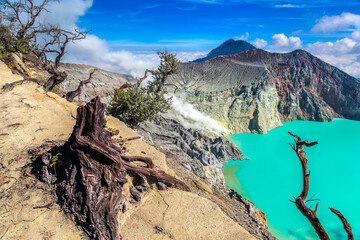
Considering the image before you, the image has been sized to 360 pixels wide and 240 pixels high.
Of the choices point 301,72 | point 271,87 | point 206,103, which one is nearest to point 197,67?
point 206,103

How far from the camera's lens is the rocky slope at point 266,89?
135 ft

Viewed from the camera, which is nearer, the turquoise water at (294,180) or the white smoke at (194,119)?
the turquoise water at (294,180)

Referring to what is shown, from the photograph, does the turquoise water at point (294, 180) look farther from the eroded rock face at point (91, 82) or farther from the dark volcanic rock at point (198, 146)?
the eroded rock face at point (91, 82)

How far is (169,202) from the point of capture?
603 centimetres

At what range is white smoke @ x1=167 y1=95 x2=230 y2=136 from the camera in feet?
116

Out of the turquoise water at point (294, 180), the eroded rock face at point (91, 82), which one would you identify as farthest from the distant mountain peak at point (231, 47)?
the turquoise water at point (294, 180)

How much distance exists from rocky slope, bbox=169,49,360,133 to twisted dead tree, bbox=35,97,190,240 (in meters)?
35.4

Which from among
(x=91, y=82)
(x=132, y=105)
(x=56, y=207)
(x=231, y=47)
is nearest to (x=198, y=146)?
(x=132, y=105)

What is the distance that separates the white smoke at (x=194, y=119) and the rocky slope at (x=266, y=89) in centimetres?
273

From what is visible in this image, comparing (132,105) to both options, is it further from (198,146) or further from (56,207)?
(198,146)

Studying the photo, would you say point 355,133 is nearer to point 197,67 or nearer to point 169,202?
point 197,67

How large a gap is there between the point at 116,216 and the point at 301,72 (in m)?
62.6

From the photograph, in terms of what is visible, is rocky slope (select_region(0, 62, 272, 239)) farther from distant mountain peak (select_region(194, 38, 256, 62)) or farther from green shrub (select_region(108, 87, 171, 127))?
distant mountain peak (select_region(194, 38, 256, 62))

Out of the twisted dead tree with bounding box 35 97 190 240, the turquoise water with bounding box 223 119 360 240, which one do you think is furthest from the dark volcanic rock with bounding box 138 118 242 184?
the twisted dead tree with bounding box 35 97 190 240
